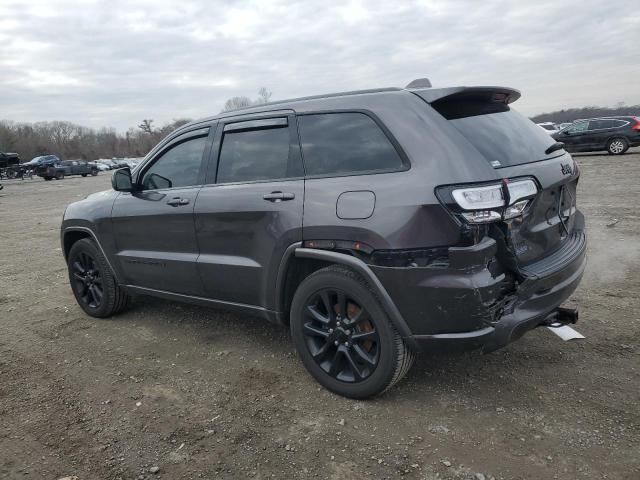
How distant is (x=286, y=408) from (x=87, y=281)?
2802 millimetres

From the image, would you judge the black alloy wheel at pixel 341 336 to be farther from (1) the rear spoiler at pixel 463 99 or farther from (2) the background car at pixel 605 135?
(2) the background car at pixel 605 135

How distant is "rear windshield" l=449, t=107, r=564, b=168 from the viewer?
9.18 ft

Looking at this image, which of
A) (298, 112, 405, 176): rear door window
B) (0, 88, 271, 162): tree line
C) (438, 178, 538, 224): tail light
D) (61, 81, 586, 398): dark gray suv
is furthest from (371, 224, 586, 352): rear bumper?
(0, 88, 271, 162): tree line

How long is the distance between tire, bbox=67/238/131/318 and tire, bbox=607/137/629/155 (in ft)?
67.5

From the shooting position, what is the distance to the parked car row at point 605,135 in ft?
62.8

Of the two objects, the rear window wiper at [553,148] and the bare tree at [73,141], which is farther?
the bare tree at [73,141]

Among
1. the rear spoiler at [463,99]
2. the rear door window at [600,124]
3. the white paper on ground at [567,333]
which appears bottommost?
the white paper on ground at [567,333]

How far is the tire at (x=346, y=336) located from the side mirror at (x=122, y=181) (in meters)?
1.93

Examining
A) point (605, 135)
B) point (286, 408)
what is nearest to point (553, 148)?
point (286, 408)

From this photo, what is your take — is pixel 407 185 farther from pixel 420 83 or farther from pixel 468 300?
pixel 420 83

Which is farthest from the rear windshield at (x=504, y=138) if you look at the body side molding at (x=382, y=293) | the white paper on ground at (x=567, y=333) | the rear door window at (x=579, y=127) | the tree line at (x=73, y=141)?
the tree line at (x=73, y=141)

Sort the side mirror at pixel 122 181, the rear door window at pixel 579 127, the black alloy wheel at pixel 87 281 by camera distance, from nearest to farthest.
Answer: the side mirror at pixel 122 181, the black alloy wheel at pixel 87 281, the rear door window at pixel 579 127

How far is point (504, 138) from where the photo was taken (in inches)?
117

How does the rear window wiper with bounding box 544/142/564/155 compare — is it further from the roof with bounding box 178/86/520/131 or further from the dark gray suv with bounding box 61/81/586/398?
the roof with bounding box 178/86/520/131
